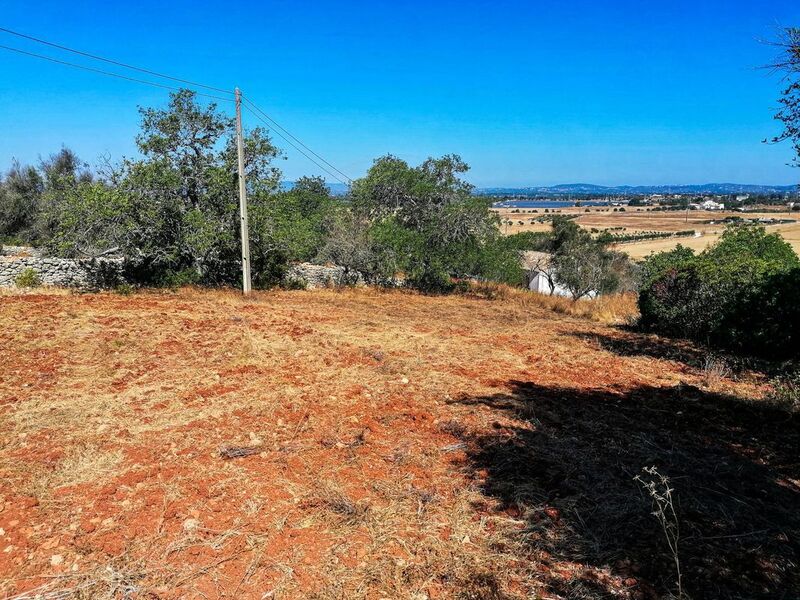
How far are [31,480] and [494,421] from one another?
4.04 meters

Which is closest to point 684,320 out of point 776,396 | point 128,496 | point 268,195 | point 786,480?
point 776,396

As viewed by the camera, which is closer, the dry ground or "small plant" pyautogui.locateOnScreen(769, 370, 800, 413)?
the dry ground

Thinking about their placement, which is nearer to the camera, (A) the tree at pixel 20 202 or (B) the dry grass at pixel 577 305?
(B) the dry grass at pixel 577 305

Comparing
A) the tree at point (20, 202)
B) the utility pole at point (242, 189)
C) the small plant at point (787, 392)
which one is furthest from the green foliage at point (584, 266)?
the tree at point (20, 202)

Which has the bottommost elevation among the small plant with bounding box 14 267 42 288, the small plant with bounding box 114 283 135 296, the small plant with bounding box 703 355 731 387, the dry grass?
the dry grass

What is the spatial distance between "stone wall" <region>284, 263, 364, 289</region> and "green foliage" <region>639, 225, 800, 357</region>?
11.3m

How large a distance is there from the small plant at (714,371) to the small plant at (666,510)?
3827 millimetres

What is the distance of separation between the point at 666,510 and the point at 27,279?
17.5 m

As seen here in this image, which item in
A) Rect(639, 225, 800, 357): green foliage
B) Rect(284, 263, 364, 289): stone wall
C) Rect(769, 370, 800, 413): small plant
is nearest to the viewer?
Rect(769, 370, 800, 413): small plant

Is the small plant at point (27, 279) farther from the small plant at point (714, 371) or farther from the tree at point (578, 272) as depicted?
the tree at point (578, 272)

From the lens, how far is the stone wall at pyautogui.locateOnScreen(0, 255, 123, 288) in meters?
15.8

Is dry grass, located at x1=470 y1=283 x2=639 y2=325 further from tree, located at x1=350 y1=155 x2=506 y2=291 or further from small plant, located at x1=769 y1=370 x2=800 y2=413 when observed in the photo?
small plant, located at x1=769 y1=370 x2=800 y2=413

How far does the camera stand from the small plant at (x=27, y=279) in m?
14.6

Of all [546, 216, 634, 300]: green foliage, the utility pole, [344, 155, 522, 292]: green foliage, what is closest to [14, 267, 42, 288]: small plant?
the utility pole
